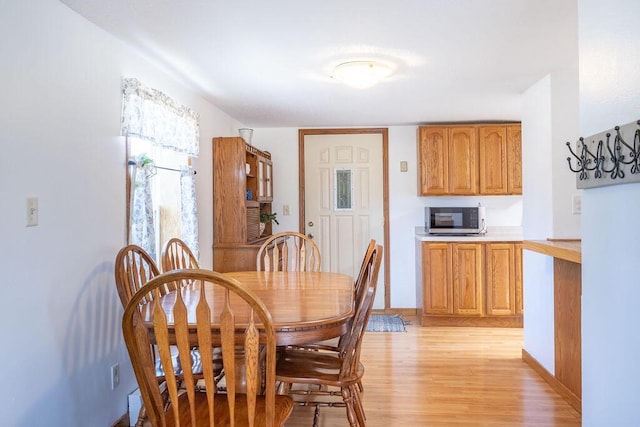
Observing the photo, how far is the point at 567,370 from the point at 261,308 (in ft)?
7.36

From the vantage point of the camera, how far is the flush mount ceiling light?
269 cm

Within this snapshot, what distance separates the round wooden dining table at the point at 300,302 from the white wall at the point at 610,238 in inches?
34.9

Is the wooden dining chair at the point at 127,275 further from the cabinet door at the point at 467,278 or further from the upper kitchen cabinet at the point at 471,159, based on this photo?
the upper kitchen cabinet at the point at 471,159

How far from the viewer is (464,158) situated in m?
4.43

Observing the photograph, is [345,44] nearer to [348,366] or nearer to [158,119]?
[158,119]

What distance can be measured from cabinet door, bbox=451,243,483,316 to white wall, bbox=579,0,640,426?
261 cm

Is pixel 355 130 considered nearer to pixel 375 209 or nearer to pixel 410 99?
pixel 375 209

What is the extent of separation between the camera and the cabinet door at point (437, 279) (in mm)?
4215

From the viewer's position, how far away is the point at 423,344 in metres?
3.69

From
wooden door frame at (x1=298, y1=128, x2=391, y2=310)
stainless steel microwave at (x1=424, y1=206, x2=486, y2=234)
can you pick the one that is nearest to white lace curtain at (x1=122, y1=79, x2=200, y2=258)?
wooden door frame at (x1=298, y1=128, x2=391, y2=310)

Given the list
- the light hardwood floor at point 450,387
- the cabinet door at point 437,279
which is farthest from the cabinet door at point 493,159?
the light hardwood floor at point 450,387

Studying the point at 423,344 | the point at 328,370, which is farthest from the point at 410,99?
the point at 328,370

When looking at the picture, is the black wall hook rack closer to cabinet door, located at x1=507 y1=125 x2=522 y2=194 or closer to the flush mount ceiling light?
the flush mount ceiling light

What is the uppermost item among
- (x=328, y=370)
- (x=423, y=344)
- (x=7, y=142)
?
(x=7, y=142)
